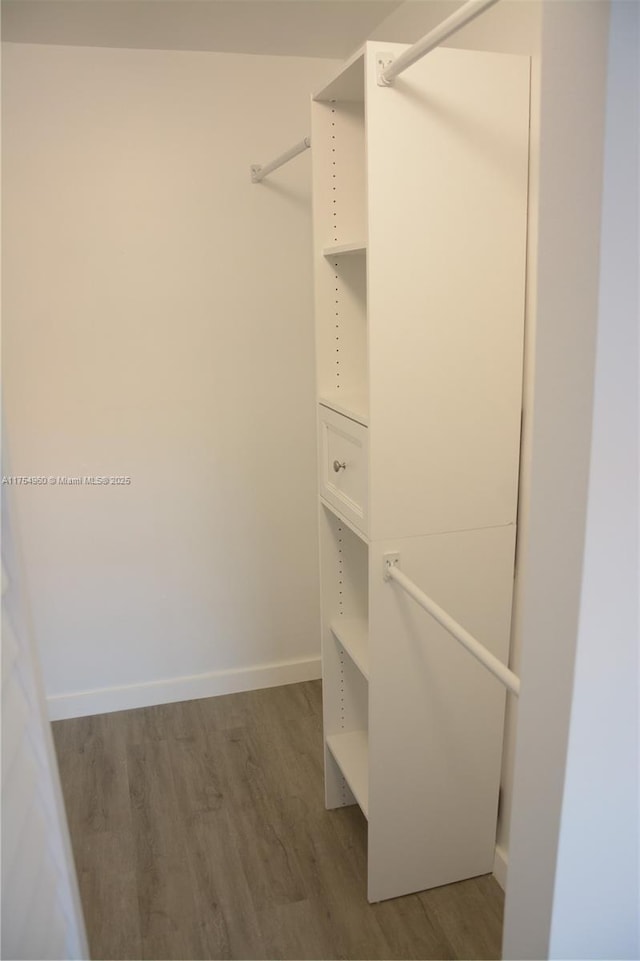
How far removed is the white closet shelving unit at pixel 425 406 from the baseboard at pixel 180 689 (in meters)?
0.91

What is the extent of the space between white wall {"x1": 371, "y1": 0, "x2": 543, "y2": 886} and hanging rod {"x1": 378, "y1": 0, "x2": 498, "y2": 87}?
0.93 feet

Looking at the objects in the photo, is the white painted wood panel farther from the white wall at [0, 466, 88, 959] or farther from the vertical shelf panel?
the white wall at [0, 466, 88, 959]

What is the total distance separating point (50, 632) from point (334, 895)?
1.41 metres

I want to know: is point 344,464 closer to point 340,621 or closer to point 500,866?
point 340,621

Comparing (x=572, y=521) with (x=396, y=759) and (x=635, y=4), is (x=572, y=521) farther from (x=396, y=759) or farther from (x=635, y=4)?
(x=396, y=759)

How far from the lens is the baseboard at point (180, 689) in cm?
288

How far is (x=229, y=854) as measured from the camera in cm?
213

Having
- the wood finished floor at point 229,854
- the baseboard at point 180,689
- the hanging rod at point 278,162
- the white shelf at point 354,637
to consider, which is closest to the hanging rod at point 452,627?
the white shelf at point 354,637

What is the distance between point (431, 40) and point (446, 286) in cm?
47

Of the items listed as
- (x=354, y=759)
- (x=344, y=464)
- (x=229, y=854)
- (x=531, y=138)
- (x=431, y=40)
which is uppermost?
(x=431, y=40)

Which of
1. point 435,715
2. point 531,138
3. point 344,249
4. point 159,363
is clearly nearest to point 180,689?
point 159,363

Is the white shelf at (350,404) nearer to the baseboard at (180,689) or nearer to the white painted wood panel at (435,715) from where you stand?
the white painted wood panel at (435,715)

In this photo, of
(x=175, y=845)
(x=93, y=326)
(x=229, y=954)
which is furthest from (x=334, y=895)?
(x=93, y=326)

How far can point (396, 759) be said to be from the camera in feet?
6.24
